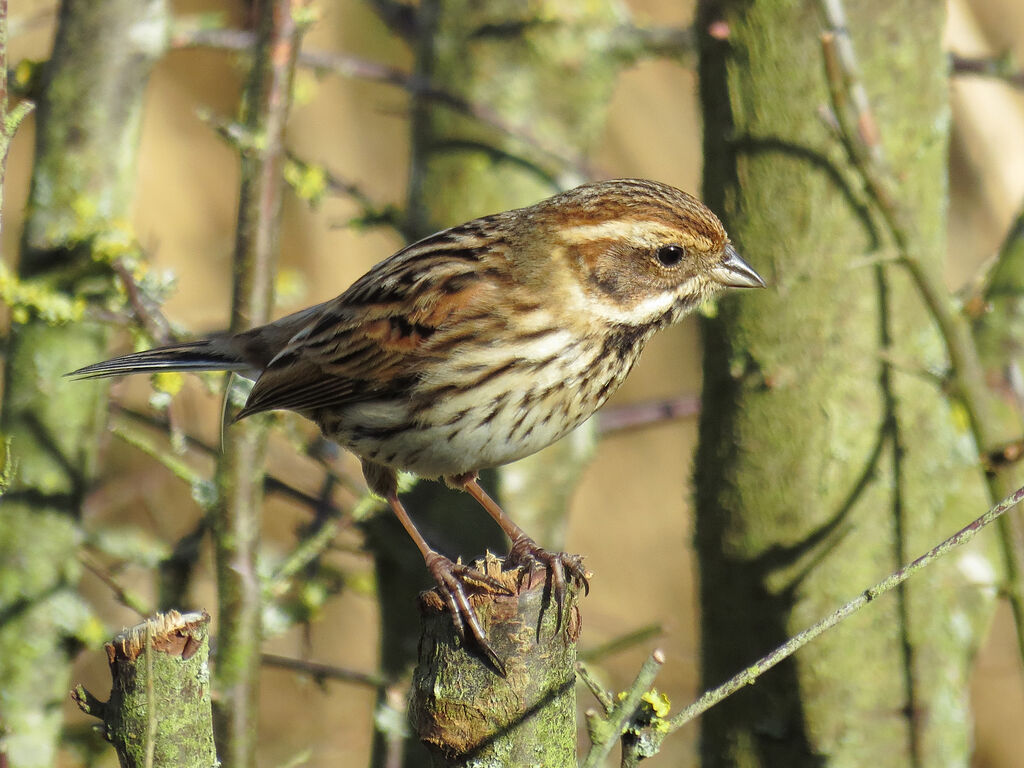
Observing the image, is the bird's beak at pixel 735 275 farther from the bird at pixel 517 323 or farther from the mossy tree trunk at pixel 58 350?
the mossy tree trunk at pixel 58 350

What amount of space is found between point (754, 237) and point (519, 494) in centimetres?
169

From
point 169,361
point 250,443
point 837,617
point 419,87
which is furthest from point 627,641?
Answer: point 419,87

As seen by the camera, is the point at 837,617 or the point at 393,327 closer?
the point at 837,617

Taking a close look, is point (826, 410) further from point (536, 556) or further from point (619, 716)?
point (619, 716)

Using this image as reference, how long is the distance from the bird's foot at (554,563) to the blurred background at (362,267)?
11.0 feet

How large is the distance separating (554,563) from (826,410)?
132 centimetres

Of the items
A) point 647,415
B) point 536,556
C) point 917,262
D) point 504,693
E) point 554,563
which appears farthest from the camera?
point 647,415

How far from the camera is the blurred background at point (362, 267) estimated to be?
7.14 m

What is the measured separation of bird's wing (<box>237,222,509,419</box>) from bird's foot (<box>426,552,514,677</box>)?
842mm

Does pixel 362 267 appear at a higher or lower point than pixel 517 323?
higher

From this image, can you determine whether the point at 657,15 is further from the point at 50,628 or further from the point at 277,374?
the point at 50,628

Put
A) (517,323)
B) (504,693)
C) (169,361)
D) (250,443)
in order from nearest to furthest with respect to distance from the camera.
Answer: (504,693)
(517,323)
(250,443)
(169,361)

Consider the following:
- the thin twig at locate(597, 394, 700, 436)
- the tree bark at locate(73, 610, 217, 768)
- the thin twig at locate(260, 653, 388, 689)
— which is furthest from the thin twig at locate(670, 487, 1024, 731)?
the thin twig at locate(597, 394, 700, 436)

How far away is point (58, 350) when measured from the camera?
4254mm
